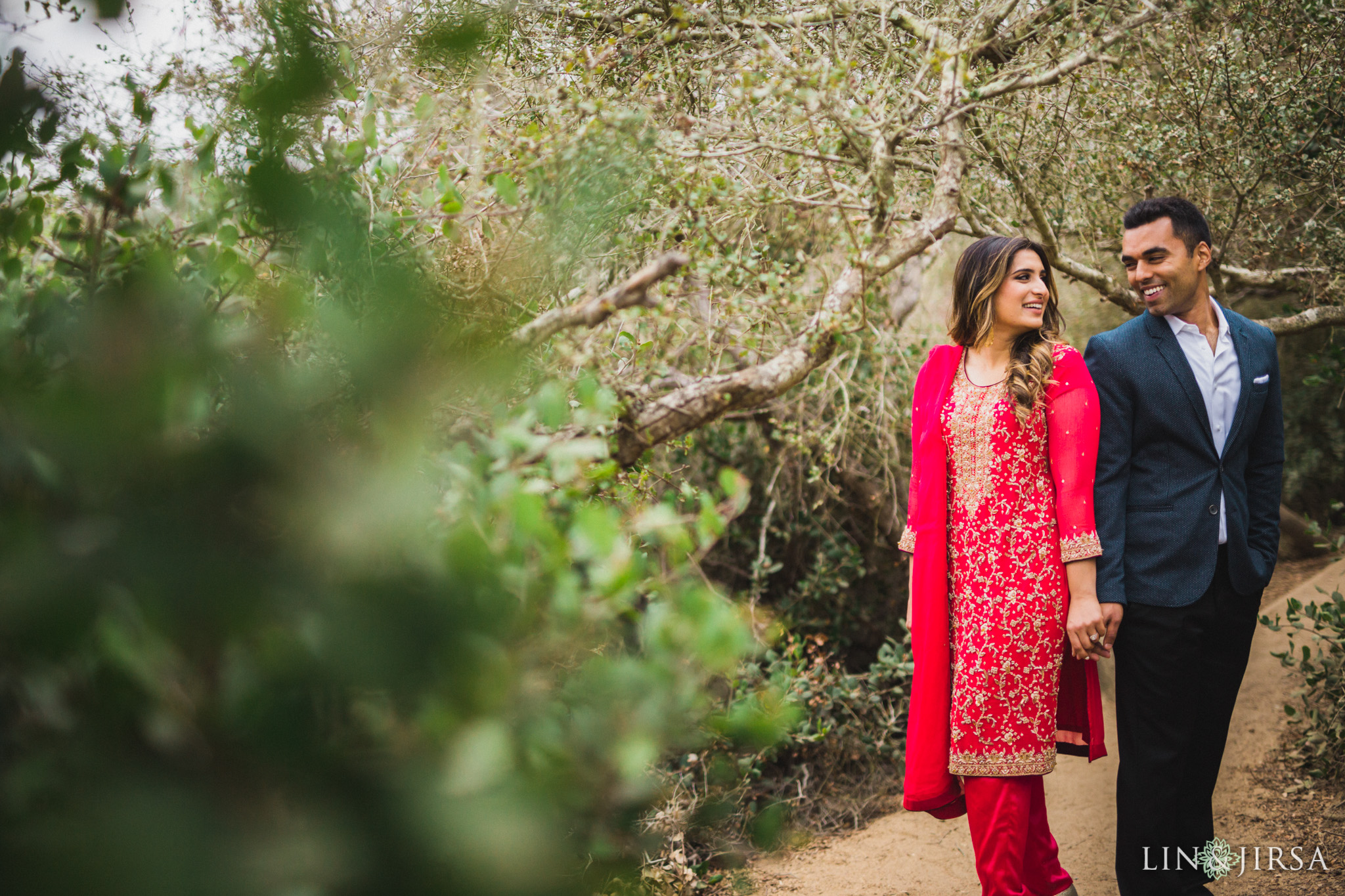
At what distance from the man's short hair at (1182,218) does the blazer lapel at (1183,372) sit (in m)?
0.27

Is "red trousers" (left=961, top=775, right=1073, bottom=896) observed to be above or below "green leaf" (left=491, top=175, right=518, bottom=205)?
below

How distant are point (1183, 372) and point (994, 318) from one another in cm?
54

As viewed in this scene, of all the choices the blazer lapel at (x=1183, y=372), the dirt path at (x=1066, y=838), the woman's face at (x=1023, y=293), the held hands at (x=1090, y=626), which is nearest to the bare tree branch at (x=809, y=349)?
the woman's face at (x=1023, y=293)

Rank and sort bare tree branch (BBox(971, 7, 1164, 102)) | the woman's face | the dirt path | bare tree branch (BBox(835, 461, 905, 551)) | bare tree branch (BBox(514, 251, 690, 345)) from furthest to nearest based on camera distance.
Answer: bare tree branch (BBox(835, 461, 905, 551)), the dirt path, bare tree branch (BBox(971, 7, 1164, 102)), the woman's face, bare tree branch (BBox(514, 251, 690, 345))

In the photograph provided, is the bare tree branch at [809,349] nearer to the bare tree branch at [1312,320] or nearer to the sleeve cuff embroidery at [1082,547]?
the sleeve cuff embroidery at [1082,547]

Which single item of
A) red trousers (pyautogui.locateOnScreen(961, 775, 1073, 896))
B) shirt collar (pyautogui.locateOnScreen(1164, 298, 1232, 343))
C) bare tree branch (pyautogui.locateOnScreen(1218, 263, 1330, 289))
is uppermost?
bare tree branch (pyautogui.locateOnScreen(1218, 263, 1330, 289))

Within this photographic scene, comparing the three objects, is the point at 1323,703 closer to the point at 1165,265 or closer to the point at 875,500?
the point at 875,500

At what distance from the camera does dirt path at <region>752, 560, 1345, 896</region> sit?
322 cm

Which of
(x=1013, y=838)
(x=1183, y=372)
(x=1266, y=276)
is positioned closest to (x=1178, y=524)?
(x=1183, y=372)

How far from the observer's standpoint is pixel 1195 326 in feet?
8.16

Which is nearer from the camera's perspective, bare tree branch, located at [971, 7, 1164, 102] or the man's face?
the man's face

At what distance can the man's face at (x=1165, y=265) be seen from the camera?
2467 millimetres

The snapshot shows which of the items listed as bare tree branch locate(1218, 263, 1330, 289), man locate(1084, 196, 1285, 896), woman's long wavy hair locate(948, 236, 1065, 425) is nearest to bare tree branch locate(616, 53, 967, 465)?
woman's long wavy hair locate(948, 236, 1065, 425)
